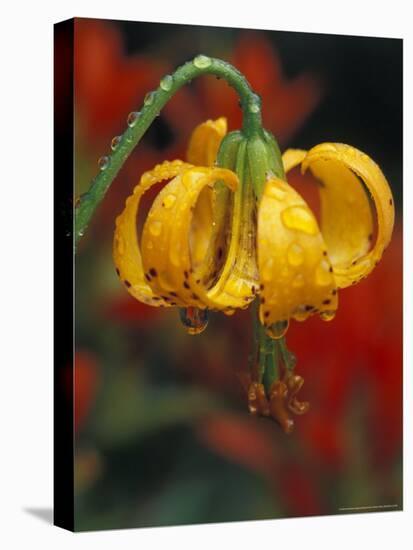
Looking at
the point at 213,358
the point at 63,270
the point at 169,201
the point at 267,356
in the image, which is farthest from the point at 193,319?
the point at 169,201

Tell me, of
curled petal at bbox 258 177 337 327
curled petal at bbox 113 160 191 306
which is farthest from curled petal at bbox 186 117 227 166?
curled petal at bbox 258 177 337 327

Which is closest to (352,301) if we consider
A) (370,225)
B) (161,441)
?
(370,225)

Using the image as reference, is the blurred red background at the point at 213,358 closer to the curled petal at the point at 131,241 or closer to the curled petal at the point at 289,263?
the curled petal at the point at 131,241

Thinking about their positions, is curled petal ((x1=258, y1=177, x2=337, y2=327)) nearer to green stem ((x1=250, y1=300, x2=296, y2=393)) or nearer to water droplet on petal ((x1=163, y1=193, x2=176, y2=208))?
water droplet on petal ((x1=163, y1=193, x2=176, y2=208))

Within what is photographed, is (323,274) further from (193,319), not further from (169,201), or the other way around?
(193,319)

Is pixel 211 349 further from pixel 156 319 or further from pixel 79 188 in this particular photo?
pixel 79 188
